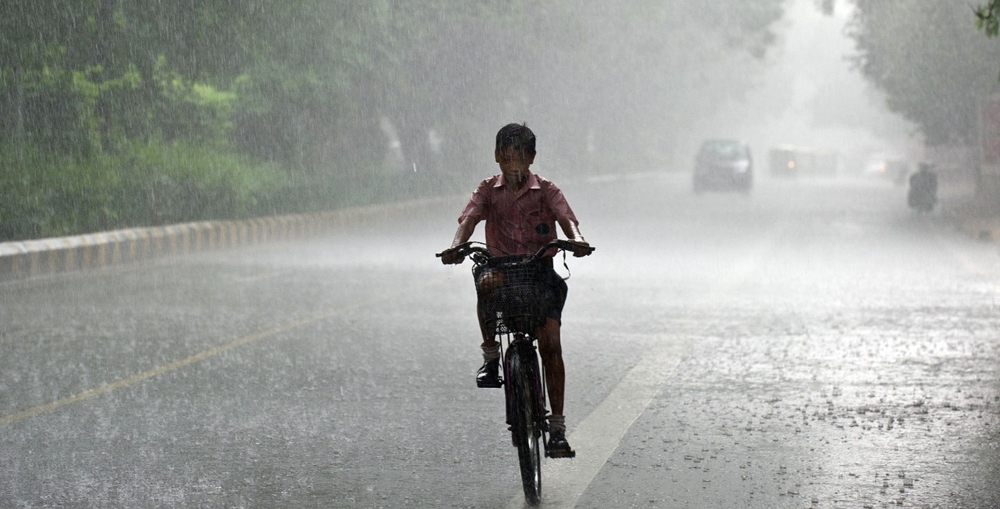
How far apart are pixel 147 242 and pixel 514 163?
545 inches

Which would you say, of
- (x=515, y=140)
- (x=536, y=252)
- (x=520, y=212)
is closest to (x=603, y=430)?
(x=520, y=212)

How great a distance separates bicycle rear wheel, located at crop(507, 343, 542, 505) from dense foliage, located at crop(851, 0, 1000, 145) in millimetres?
28309

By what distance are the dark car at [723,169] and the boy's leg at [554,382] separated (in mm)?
37723

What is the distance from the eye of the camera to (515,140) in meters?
5.82

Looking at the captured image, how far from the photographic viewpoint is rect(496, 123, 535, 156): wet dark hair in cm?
582

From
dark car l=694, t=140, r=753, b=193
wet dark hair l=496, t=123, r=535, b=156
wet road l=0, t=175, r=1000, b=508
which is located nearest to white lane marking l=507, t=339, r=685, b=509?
wet road l=0, t=175, r=1000, b=508

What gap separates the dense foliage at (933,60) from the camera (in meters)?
33.9

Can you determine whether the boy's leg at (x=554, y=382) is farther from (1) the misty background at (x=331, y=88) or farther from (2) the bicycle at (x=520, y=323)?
(1) the misty background at (x=331, y=88)

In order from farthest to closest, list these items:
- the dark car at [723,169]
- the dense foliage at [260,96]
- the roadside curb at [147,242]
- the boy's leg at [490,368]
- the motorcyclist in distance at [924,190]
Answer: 1. the dark car at [723,169]
2. the motorcyclist in distance at [924,190]
3. the dense foliage at [260,96]
4. the roadside curb at [147,242]
5. the boy's leg at [490,368]

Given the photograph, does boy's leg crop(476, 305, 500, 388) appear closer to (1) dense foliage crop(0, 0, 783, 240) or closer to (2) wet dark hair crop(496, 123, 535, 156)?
(2) wet dark hair crop(496, 123, 535, 156)

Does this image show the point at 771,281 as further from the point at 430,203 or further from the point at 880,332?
the point at 430,203

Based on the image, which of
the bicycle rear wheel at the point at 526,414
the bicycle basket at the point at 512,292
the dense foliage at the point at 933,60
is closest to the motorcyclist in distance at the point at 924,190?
the dense foliage at the point at 933,60

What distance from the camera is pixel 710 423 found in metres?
7.37

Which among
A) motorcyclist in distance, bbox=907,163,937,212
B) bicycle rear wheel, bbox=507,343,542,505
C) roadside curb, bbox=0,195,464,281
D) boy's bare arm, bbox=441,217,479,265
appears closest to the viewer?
bicycle rear wheel, bbox=507,343,542,505
